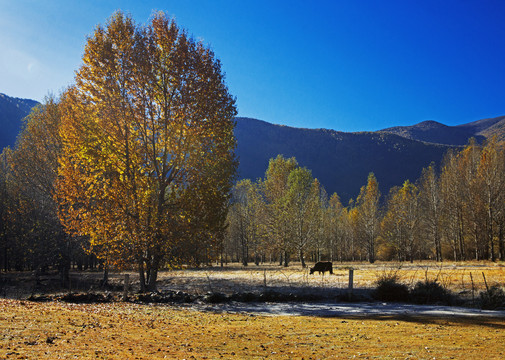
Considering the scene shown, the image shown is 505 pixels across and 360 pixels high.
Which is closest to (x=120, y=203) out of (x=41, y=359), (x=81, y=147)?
(x=81, y=147)

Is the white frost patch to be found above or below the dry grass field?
below

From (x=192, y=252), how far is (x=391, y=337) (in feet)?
38.1

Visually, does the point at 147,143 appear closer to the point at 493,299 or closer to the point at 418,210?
the point at 493,299

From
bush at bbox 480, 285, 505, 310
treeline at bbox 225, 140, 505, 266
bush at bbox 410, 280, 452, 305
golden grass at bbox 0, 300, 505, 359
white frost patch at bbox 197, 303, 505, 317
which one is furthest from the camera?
treeline at bbox 225, 140, 505, 266

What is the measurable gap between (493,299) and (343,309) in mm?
6511

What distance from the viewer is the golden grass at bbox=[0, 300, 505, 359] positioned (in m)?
7.29

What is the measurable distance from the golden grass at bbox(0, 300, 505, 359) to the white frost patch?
54.5 inches

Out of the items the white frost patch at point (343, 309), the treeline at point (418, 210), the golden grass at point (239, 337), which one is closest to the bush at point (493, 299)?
the white frost patch at point (343, 309)

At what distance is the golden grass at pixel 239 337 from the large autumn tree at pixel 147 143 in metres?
5.28

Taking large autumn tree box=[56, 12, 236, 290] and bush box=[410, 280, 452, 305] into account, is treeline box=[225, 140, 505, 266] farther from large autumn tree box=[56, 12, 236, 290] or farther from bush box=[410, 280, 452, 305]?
bush box=[410, 280, 452, 305]

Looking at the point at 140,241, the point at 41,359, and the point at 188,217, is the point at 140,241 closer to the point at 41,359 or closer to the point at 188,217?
the point at 188,217

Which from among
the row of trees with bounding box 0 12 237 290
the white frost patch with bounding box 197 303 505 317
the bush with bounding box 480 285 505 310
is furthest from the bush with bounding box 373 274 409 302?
the row of trees with bounding box 0 12 237 290

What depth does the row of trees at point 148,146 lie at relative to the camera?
18.0m

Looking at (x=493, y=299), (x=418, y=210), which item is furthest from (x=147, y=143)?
(x=418, y=210)
